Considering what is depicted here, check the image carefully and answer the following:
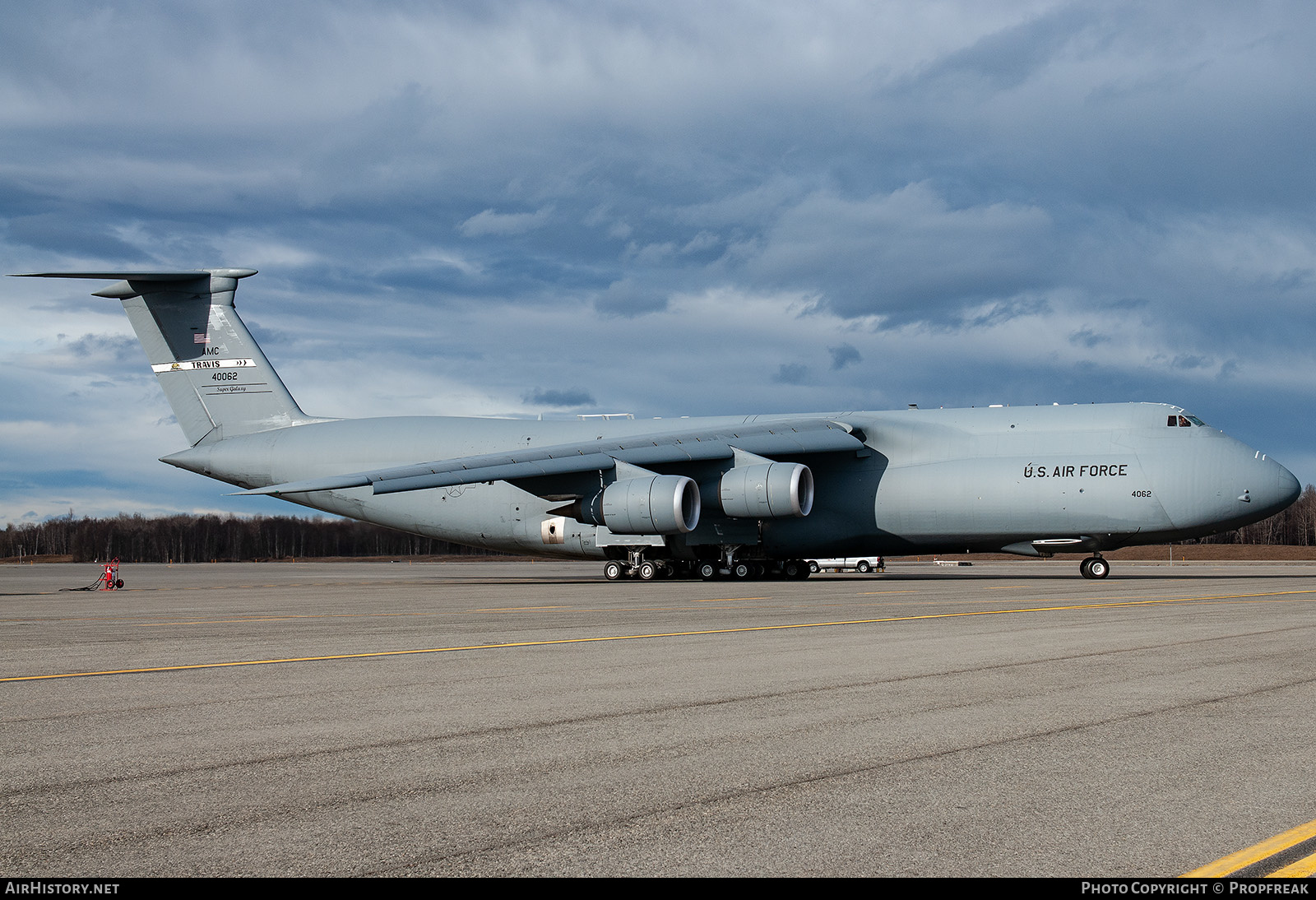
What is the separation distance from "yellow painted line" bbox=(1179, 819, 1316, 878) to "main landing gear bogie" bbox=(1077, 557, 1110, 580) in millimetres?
27383

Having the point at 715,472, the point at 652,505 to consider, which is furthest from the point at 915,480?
the point at 652,505

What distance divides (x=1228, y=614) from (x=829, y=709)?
36.4ft

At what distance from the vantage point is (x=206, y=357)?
120ft

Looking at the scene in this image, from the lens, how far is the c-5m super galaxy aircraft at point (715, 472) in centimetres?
2909

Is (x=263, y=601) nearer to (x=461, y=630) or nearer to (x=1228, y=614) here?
(x=461, y=630)

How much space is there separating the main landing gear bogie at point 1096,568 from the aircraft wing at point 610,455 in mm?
7223

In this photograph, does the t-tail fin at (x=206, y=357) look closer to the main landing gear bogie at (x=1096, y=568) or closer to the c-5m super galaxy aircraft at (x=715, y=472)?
the c-5m super galaxy aircraft at (x=715, y=472)

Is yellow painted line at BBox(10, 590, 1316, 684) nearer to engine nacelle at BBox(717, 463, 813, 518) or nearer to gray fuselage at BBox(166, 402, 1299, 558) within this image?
gray fuselage at BBox(166, 402, 1299, 558)

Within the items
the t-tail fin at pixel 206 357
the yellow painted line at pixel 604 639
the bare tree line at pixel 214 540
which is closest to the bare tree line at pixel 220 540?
the bare tree line at pixel 214 540

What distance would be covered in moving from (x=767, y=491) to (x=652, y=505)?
121 inches

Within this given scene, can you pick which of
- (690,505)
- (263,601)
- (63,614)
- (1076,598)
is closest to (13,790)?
(63,614)

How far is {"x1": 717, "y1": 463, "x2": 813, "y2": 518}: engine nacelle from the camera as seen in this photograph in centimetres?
2934

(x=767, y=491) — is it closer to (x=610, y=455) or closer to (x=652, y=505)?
(x=652, y=505)

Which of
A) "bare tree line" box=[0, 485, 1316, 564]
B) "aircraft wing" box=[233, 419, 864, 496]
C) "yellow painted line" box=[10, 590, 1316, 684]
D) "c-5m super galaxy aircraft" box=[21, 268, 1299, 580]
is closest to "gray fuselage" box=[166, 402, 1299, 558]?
"c-5m super galaxy aircraft" box=[21, 268, 1299, 580]
